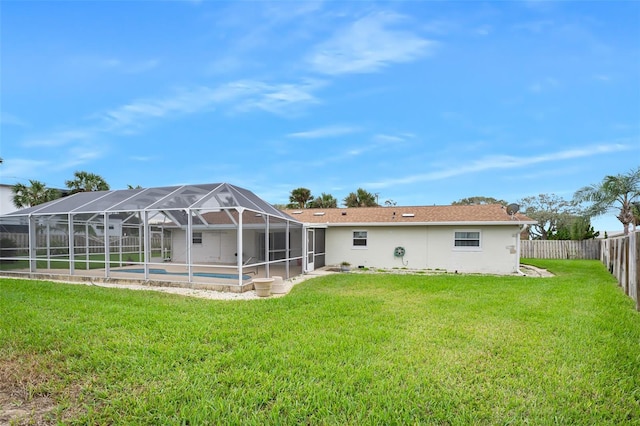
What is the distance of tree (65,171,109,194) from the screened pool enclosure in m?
11.3

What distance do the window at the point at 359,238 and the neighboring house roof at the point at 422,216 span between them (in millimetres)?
617

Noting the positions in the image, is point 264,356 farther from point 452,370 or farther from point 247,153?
point 247,153

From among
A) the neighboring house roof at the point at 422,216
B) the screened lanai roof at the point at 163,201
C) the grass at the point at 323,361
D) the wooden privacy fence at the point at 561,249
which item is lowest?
the wooden privacy fence at the point at 561,249

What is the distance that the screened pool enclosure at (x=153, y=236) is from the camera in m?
11.3

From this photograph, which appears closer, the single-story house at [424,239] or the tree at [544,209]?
the single-story house at [424,239]

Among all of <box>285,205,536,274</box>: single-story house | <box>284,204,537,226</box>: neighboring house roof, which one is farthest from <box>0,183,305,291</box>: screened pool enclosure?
<box>284,204,537,226</box>: neighboring house roof

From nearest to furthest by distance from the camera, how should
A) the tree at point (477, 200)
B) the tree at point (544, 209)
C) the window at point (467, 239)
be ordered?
the window at point (467, 239)
the tree at point (544, 209)
the tree at point (477, 200)

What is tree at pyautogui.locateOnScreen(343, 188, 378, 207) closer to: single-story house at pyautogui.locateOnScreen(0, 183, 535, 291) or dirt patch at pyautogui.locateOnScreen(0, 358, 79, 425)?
single-story house at pyautogui.locateOnScreen(0, 183, 535, 291)

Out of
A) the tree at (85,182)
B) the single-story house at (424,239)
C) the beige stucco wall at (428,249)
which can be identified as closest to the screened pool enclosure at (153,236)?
the single-story house at (424,239)

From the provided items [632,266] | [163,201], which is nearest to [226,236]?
[163,201]

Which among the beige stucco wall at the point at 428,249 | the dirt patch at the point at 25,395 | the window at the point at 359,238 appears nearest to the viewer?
the dirt patch at the point at 25,395

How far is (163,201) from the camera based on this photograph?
38.4 feet

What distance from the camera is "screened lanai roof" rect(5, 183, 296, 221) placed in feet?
36.6

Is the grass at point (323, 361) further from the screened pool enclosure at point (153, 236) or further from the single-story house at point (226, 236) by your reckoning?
the single-story house at point (226, 236)
